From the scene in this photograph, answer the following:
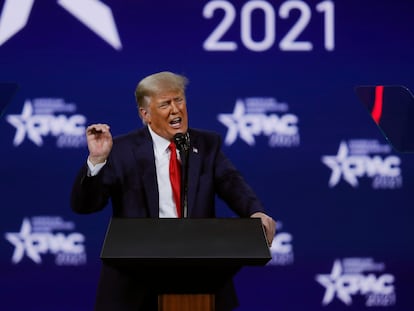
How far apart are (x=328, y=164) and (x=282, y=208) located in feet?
1.18

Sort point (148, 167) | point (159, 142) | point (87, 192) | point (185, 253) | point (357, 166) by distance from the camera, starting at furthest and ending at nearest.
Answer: point (357, 166) < point (159, 142) < point (148, 167) < point (87, 192) < point (185, 253)

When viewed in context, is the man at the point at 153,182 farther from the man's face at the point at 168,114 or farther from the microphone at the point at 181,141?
the microphone at the point at 181,141

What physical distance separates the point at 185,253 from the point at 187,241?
71mm

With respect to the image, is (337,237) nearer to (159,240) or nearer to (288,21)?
(288,21)

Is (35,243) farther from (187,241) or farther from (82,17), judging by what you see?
(187,241)

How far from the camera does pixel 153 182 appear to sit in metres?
3.16

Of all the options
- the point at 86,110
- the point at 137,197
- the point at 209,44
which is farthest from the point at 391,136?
the point at 137,197

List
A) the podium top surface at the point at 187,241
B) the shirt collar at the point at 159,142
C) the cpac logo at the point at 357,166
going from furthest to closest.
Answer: the cpac logo at the point at 357,166 < the shirt collar at the point at 159,142 < the podium top surface at the point at 187,241

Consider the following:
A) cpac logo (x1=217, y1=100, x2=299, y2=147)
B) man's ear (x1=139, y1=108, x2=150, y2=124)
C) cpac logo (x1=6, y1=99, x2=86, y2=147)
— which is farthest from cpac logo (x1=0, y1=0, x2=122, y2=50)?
man's ear (x1=139, y1=108, x2=150, y2=124)

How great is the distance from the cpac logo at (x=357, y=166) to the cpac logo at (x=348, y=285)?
48 cm

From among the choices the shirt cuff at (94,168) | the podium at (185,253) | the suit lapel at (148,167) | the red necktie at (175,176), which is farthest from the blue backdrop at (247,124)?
the podium at (185,253)

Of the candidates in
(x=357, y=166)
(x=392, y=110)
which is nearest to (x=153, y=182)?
(x=357, y=166)

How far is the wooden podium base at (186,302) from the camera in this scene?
2342 millimetres

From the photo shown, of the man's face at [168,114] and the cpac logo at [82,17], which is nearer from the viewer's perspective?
the man's face at [168,114]
